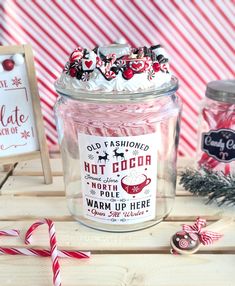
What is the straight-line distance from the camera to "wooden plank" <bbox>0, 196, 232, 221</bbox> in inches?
31.7

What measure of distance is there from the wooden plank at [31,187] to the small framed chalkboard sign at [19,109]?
0.15 feet

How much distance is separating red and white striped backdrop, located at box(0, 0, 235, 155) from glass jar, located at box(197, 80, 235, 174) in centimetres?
25

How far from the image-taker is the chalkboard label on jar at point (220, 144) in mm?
844

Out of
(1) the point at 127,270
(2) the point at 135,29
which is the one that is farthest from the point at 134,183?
(2) the point at 135,29

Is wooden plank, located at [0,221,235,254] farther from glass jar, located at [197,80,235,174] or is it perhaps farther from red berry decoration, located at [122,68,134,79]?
red berry decoration, located at [122,68,134,79]

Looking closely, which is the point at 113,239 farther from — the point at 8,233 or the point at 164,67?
the point at 164,67

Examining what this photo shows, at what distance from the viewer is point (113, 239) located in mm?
723

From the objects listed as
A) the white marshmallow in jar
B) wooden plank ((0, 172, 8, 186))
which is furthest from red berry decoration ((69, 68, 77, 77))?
wooden plank ((0, 172, 8, 186))

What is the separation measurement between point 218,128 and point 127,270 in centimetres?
41

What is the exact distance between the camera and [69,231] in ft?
2.46

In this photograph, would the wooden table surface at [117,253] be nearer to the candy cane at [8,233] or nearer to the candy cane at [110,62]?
the candy cane at [8,233]

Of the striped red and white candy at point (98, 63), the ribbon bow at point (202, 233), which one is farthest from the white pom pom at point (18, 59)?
the ribbon bow at point (202, 233)

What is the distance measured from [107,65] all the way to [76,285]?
14.5 inches

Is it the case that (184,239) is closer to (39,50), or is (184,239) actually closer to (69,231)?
(69,231)
